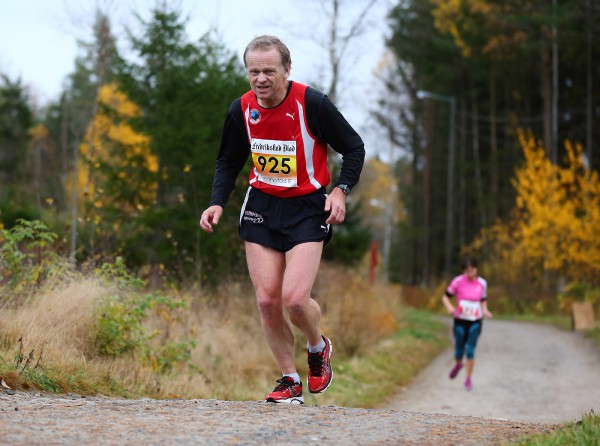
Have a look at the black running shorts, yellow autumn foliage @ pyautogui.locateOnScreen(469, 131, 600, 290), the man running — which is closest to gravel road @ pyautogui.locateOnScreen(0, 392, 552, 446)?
the man running

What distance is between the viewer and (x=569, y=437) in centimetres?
462

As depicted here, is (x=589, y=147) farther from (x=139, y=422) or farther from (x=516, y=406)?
(x=139, y=422)

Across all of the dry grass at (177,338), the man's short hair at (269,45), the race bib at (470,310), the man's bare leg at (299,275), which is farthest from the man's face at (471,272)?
the man's short hair at (269,45)

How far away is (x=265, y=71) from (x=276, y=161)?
581 mm

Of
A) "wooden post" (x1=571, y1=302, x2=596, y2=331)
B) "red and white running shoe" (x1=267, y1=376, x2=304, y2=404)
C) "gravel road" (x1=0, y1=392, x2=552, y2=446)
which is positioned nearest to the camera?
"gravel road" (x1=0, y1=392, x2=552, y2=446)

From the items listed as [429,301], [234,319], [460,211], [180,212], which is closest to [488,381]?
[234,319]

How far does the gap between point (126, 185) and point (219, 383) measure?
757 cm

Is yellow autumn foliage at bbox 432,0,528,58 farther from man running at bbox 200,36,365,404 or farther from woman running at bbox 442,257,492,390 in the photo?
man running at bbox 200,36,365,404

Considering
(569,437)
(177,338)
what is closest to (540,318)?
(177,338)

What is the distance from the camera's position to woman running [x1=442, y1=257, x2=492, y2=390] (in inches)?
554

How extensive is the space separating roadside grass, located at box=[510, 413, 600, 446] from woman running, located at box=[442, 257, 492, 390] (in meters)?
9.06

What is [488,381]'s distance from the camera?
1486 centimetres

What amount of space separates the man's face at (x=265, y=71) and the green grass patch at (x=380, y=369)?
240 inches

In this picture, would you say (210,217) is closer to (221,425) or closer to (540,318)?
(221,425)
